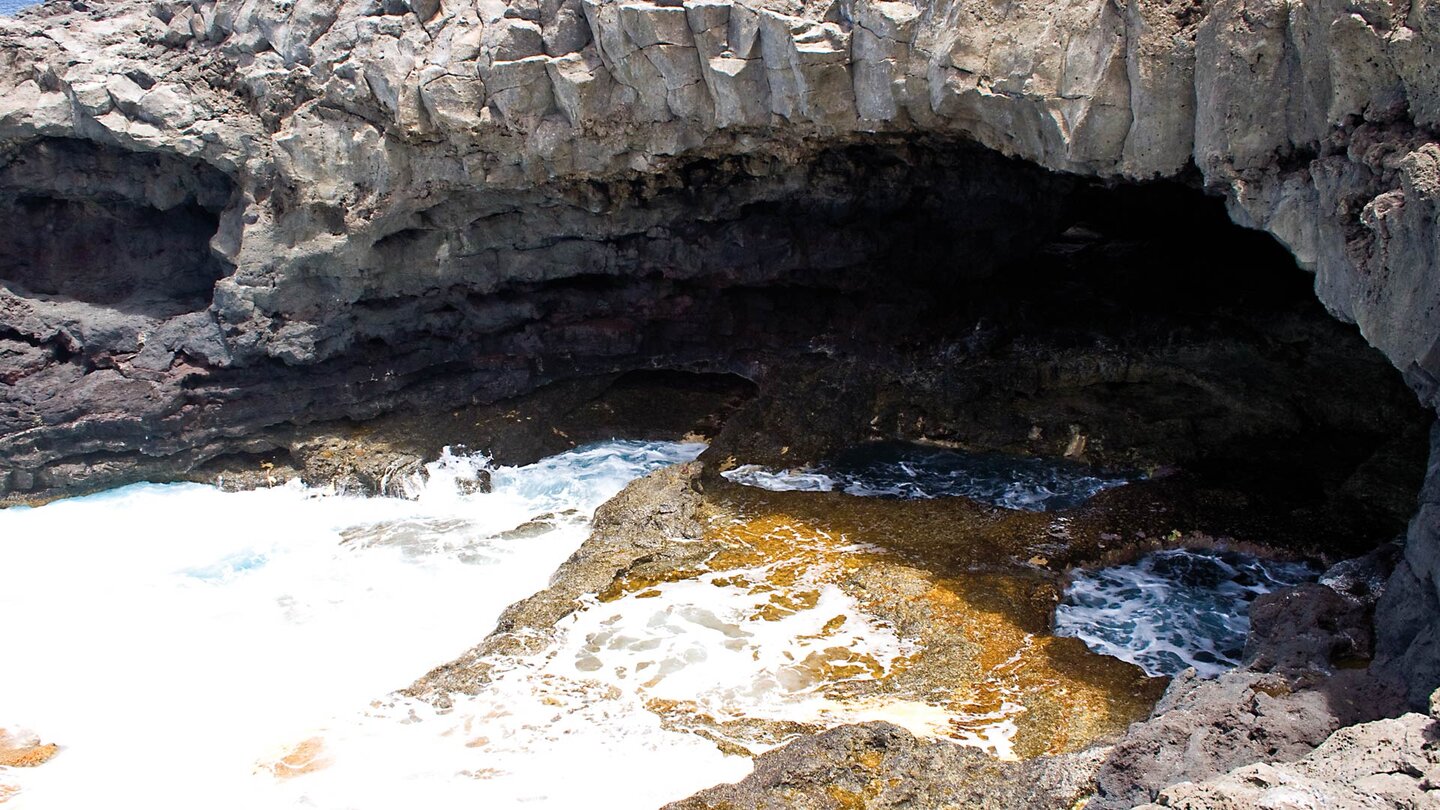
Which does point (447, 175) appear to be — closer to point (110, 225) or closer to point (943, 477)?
point (110, 225)

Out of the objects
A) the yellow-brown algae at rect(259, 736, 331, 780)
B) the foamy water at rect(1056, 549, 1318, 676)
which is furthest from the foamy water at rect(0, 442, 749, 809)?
the foamy water at rect(1056, 549, 1318, 676)

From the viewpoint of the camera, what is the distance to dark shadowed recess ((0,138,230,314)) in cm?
1457

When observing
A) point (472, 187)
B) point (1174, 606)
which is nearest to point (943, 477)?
point (1174, 606)

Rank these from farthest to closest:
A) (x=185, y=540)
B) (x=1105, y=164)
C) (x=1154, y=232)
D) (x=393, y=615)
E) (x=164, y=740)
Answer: (x=1154, y=232) → (x=185, y=540) → (x=393, y=615) → (x=1105, y=164) → (x=164, y=740)

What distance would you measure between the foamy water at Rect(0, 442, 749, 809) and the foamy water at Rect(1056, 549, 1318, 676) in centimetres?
381

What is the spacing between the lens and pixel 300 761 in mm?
7977

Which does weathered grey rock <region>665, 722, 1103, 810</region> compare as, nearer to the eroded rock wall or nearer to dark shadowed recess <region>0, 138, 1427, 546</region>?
the eroded rock wall

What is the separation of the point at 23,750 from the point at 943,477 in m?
9.60

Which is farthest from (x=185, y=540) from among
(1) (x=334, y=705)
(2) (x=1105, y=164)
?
(2) (x=1105, y=164)

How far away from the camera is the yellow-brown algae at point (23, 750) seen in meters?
8.41

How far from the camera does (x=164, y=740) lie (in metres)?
8.76

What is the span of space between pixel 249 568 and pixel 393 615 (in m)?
2.76

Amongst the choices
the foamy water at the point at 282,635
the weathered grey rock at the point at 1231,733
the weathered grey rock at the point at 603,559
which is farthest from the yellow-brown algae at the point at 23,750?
the weathered grey rock at the point at 1231,733

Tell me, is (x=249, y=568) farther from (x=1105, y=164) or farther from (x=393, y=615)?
(x=1105, y=164)
